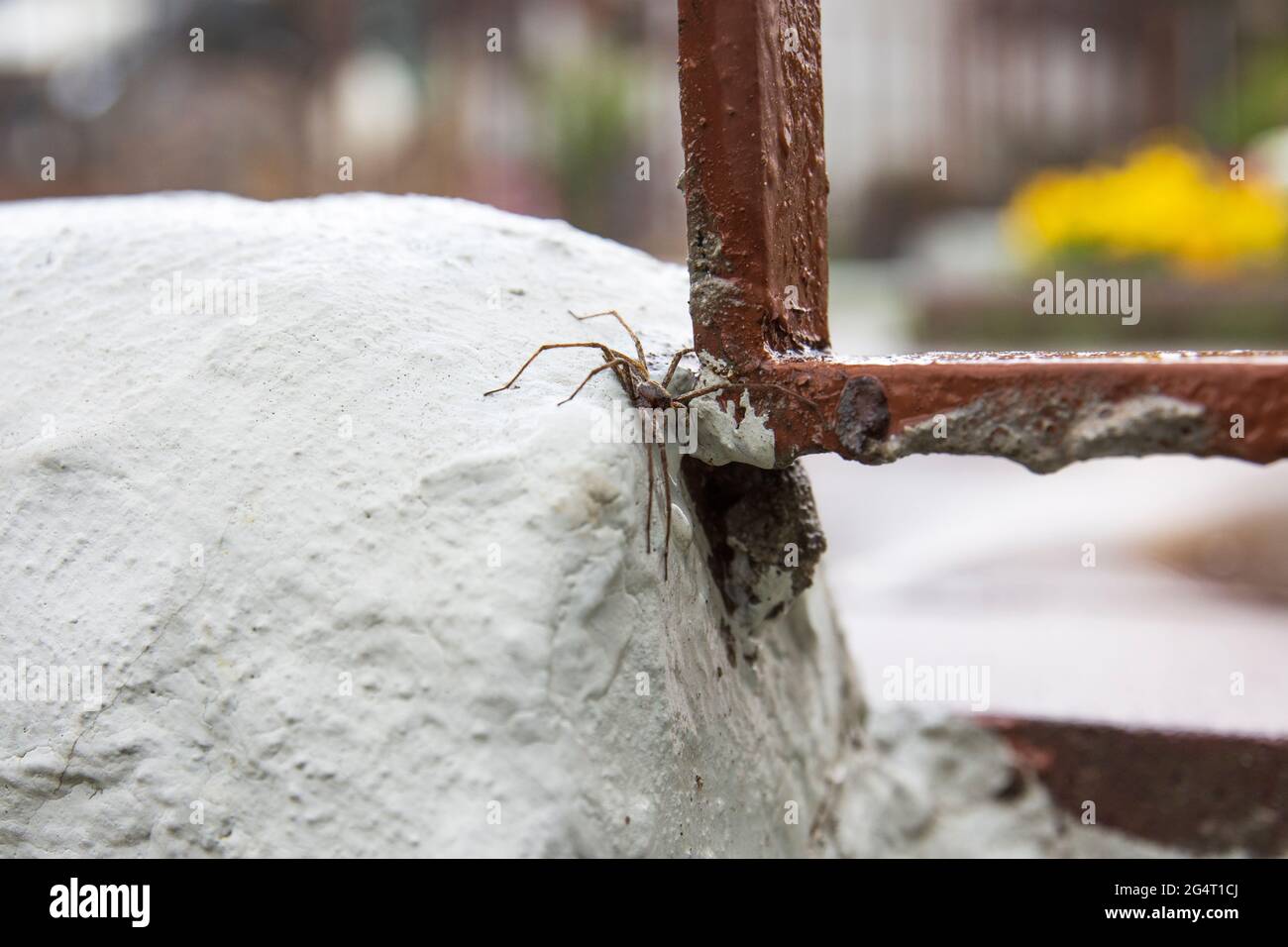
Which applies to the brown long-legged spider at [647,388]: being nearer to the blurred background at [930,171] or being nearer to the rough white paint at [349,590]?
the rough white paint at [349,590]

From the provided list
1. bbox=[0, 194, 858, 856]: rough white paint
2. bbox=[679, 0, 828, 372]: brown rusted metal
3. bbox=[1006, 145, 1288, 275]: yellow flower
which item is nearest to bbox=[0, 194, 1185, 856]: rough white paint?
bbox=[0, 194, 858, 856]: rough white paint

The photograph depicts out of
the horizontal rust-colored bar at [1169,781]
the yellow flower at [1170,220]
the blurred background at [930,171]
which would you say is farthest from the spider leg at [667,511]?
the yellow flower at [1170,220]

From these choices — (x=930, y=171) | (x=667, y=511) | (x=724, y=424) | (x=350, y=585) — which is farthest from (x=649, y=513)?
(x=930, y=171)

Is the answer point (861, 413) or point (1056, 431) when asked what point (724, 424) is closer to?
point (861, 413)

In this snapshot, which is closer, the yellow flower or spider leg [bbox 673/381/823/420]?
spider leg [bbox 673/381/823/420]

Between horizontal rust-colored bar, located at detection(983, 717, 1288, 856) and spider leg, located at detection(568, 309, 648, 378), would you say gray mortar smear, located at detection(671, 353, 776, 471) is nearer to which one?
spider leg, located at detection(568, 309, 648, 378)

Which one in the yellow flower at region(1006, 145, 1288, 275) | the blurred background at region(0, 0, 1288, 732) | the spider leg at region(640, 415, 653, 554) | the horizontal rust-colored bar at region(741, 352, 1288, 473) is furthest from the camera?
the yellow flower at region(1006, 145, 1288, 275)

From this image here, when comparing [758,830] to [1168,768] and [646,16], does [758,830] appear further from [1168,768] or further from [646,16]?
[646,16]

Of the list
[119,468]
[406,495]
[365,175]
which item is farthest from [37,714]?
[365,175]
